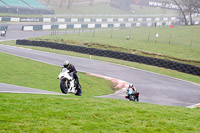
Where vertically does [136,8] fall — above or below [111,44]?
above

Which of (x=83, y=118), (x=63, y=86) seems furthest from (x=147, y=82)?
(x=83, y=118)

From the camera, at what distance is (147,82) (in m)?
25.3

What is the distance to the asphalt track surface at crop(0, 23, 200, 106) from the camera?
2011 cm

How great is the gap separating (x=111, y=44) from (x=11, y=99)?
31.2 m

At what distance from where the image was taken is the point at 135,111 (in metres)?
10.5

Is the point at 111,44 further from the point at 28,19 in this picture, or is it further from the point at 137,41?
the point at 28,19

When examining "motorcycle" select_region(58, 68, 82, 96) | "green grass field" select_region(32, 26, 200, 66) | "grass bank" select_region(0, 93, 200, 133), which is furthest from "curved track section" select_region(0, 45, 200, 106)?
"grass bank" select_region(0, 93, 200, 133)

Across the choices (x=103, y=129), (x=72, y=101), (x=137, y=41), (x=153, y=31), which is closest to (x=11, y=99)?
(x=72, y=101)

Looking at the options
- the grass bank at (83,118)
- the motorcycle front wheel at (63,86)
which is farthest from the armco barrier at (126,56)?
the grass bank at (83,118)

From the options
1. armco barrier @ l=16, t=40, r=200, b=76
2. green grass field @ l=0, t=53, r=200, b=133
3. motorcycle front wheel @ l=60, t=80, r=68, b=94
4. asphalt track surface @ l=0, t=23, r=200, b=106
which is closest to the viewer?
green grass field @ l=0, t=53, r=200, b=133

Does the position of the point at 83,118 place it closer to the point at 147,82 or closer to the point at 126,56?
the point at 147,82

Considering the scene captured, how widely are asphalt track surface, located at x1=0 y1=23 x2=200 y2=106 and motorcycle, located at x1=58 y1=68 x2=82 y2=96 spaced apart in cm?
480

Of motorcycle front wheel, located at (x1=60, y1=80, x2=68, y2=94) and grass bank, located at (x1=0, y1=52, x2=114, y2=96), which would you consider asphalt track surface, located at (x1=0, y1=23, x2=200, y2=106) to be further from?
motorcycle front wheel, located at (x1=60, y1=80, x2=68, y2=94)

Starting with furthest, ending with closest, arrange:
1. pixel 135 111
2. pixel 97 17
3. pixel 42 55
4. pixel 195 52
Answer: pixel 97 17
pixel 195 52
pixel 42 55
pixel 135 111
